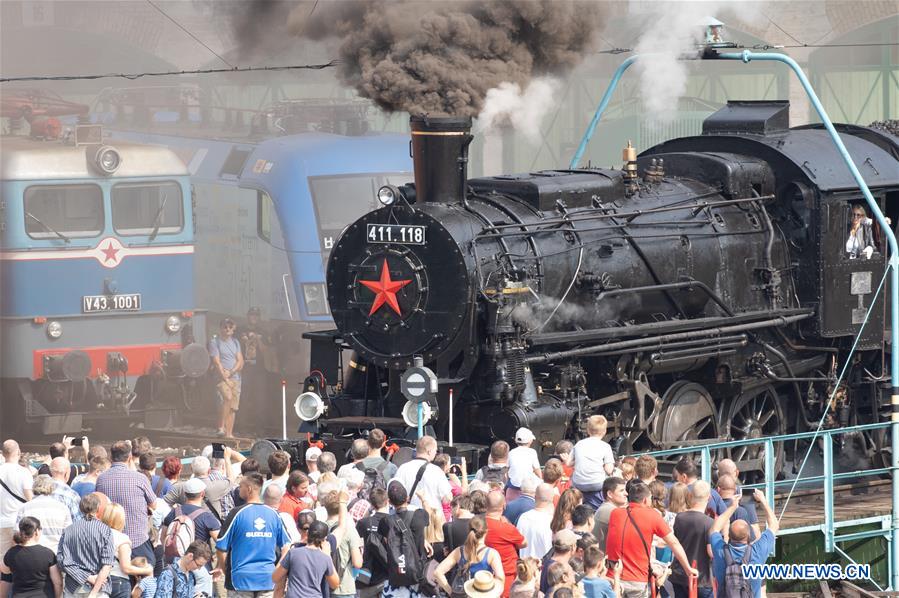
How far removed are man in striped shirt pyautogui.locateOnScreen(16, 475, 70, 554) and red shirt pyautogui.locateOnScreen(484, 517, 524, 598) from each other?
289 centimetres

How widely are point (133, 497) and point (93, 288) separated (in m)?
10.8

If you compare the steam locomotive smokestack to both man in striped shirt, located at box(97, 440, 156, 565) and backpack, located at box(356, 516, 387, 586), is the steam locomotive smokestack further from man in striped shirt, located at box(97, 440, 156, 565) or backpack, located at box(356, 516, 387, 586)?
backpack, located at box(356, 516, 387, 586)

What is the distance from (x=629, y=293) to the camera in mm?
15070

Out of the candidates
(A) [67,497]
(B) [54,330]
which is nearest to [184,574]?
(A) [67,497]

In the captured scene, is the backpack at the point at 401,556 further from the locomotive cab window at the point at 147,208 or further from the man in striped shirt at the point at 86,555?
the locomotive cab window at the point at 147,208

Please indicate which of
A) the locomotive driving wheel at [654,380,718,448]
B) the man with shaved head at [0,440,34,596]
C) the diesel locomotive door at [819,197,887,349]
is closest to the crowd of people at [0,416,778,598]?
the man with shaved head at [0,440,34,596]

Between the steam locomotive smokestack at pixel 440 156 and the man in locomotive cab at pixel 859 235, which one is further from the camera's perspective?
the man in locomotive cab at pixel 859 235

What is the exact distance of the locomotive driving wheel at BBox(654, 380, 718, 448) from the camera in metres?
15.3

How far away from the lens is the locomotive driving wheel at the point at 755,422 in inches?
637

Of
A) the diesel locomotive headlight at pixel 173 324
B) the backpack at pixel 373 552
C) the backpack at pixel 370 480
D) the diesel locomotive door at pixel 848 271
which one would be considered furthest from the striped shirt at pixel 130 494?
the diesel locomotive headlight at pixel 173 324

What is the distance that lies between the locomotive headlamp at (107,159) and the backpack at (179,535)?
12003 mm

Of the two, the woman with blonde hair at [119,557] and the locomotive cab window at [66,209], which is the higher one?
the locomotive cab window at [66,209]

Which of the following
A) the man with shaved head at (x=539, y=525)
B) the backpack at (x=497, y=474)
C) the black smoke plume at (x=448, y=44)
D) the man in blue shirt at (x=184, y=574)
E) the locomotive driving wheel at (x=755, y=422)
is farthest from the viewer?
the locomotive driving wheel at (x=755, y=422)

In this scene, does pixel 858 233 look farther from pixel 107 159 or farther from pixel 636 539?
pixel 107 159
